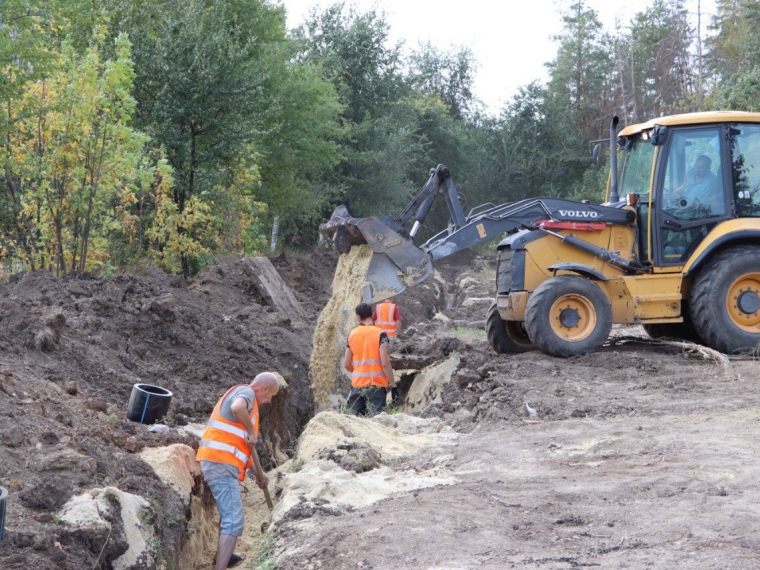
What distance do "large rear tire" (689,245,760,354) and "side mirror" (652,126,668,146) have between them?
65.7 inches

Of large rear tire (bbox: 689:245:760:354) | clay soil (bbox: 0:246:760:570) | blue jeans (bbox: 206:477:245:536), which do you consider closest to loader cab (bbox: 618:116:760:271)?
large rear tire (bbox: 689:245:760:354)

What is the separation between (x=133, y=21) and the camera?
20.7 m

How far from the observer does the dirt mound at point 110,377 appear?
529 cm

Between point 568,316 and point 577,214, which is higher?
point 577,214

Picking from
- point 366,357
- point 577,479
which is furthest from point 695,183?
point 577,479

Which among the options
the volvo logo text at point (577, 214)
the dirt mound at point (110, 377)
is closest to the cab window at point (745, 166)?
the volvo logo text at point (577, 214)

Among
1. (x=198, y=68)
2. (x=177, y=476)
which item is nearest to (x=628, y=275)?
(x=177, y=476)

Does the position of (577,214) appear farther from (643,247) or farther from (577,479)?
(577,479)

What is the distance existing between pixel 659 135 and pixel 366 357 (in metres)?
4.70

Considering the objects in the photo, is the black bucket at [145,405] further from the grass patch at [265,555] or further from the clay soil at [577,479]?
the clay soil at [577,479]

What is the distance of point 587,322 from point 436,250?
2185 mm

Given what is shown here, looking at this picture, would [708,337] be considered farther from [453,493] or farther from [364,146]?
[364,146]

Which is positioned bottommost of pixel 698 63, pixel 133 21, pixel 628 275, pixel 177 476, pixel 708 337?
pixel 177 476

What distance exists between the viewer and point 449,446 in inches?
302
